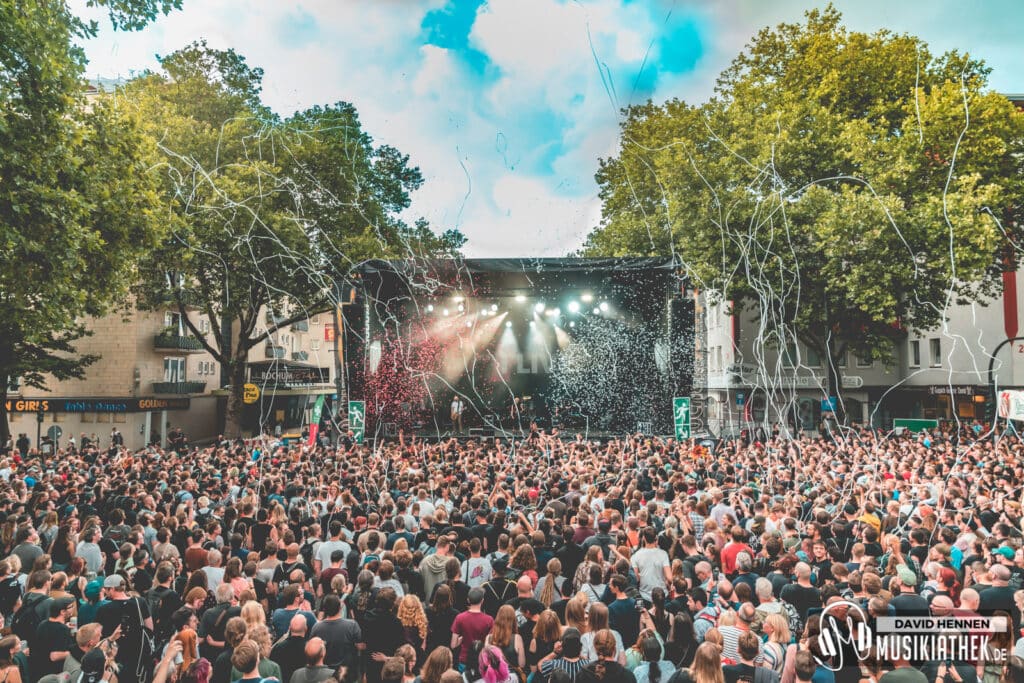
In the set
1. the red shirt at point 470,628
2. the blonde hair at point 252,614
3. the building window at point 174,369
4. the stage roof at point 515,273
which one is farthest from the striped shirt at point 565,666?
the building window at point 174,369

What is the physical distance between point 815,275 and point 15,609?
67.3 ft

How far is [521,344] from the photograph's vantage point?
23203 millimetres

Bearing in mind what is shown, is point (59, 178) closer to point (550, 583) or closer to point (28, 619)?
point (28, 619)

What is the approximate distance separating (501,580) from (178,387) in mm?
26932

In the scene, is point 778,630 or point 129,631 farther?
point 129,631

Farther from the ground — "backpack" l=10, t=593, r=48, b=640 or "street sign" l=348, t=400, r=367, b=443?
"street sign" l=348, t=400, r=367, b=443

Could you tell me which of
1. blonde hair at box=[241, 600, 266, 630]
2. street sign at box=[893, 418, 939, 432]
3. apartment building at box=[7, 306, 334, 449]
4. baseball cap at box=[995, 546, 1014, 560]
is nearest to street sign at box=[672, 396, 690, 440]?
street sign at box=[893, 418, 939, 432]

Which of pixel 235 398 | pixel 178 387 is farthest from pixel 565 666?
pixel 178 387

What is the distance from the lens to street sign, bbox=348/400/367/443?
16641 mm

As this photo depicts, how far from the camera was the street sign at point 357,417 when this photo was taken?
16641mm

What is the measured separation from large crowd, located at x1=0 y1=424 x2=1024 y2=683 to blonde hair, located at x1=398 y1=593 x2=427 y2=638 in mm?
15

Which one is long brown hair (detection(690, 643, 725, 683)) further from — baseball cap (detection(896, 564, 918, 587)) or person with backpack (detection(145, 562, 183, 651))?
person with backpack (detection(145, 562, 183, 651))

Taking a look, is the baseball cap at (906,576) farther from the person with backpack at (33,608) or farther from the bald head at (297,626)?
the person with backpack at (33,608)

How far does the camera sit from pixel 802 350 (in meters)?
30.8
